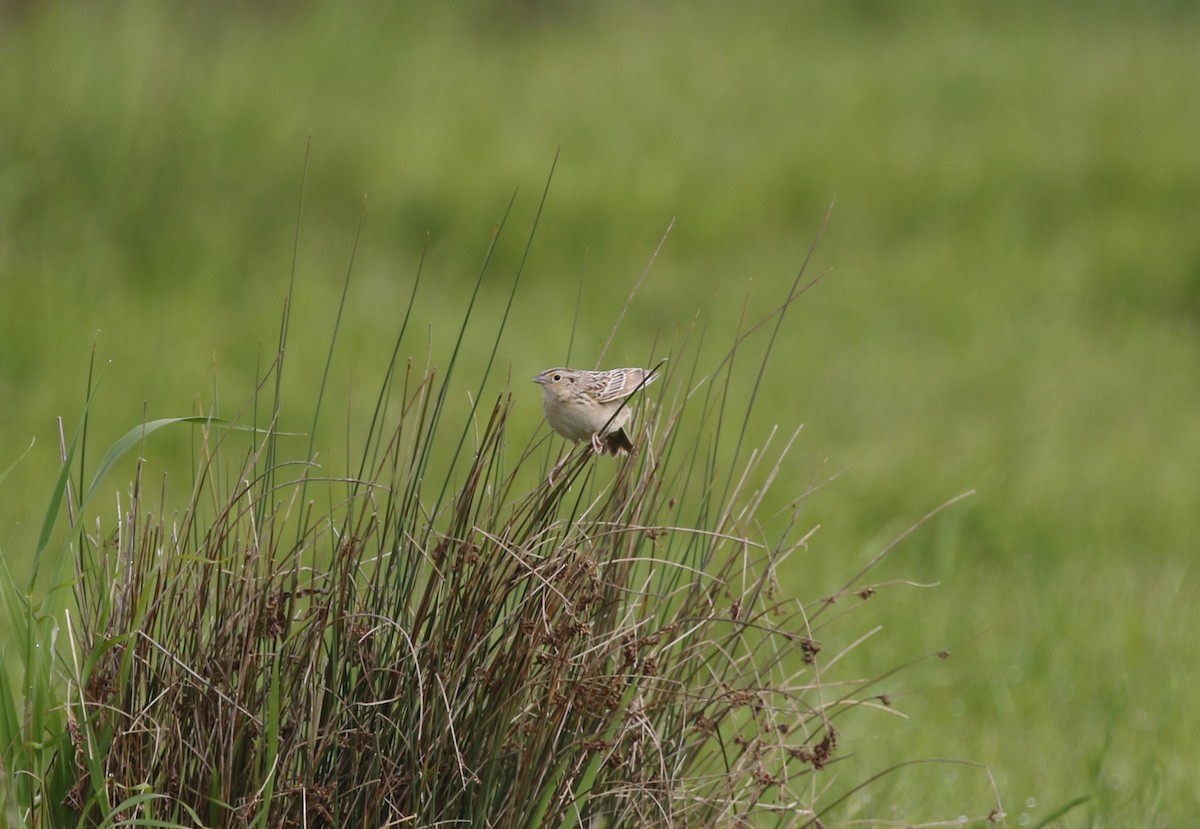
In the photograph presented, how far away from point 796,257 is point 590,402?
666cm

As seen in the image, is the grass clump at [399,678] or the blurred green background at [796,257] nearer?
the grass clump at [399,678]

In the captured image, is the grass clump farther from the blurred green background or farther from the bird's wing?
the blurred green background

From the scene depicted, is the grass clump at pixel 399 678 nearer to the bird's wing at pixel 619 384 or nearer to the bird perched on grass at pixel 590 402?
the bird perched on grass at pixel 590 402

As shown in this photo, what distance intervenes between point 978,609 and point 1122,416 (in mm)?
2647

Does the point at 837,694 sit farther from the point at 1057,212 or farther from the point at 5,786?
the point at 1057,212

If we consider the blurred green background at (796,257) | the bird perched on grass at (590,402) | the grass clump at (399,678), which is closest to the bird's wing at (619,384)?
the bird perched on grass at (590,402)

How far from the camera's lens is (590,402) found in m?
3.45

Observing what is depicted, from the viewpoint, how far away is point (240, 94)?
9.70 m

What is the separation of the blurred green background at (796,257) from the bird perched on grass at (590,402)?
1477mm

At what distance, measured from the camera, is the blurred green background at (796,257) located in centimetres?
604

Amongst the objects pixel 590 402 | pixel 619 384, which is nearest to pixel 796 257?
pixel 619 384

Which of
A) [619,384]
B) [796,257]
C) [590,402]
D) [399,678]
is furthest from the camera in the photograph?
[796,257]

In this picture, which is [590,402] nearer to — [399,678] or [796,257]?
[399,678]

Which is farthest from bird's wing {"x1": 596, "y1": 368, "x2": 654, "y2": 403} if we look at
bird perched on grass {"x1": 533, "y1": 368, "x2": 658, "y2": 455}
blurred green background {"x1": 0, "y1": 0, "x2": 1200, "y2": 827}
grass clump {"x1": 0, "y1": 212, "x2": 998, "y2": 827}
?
blurred green background {"x1": 0, "y1": 0, "x2": 1200, "y2": 827}
